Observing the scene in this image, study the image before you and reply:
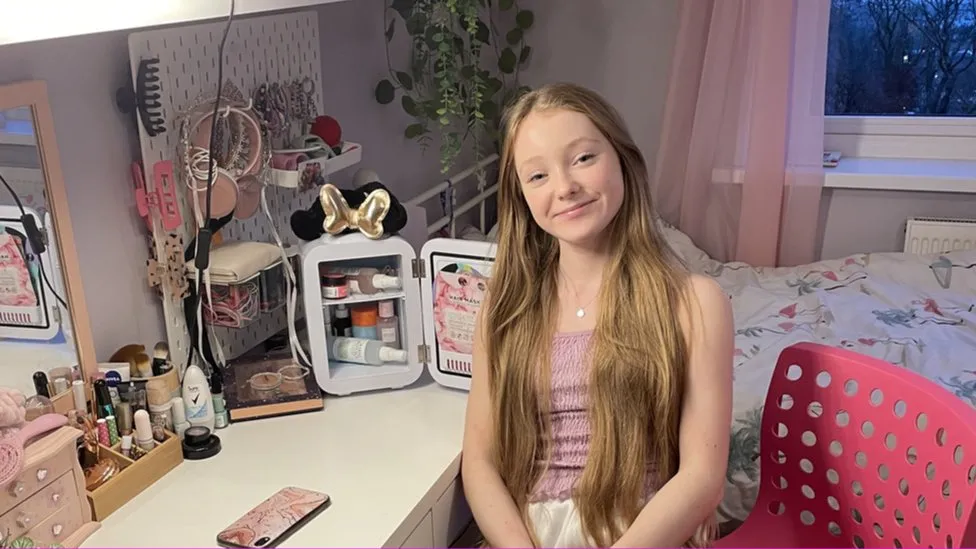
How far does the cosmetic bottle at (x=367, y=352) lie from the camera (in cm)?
146

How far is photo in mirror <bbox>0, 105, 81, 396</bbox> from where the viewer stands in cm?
113

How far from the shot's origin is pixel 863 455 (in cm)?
120

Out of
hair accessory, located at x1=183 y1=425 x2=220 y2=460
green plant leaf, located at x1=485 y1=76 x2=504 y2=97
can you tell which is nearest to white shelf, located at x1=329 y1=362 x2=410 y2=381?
hair accessory, located at x1=183 y1=425 x2=220 y2=460

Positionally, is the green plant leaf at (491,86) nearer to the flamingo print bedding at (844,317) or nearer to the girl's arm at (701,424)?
the flamingo print bedding at (844,317)

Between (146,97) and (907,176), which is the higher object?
(146,97)

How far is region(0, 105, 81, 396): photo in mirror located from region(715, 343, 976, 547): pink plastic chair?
38.7 inches

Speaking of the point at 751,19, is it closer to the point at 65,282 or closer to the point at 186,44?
the point at 186,44

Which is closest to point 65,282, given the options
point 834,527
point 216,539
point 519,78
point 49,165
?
point 49,165

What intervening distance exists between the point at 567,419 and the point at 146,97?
78 centimetres

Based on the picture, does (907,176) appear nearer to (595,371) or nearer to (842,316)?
(842,316)

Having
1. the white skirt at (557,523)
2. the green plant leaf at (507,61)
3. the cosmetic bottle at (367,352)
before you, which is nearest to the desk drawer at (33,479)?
the cosmetic bottle at (367,352)

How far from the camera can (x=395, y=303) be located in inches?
58.7

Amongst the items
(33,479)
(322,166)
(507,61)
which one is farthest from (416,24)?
(33,479)

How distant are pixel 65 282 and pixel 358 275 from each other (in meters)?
0.43
